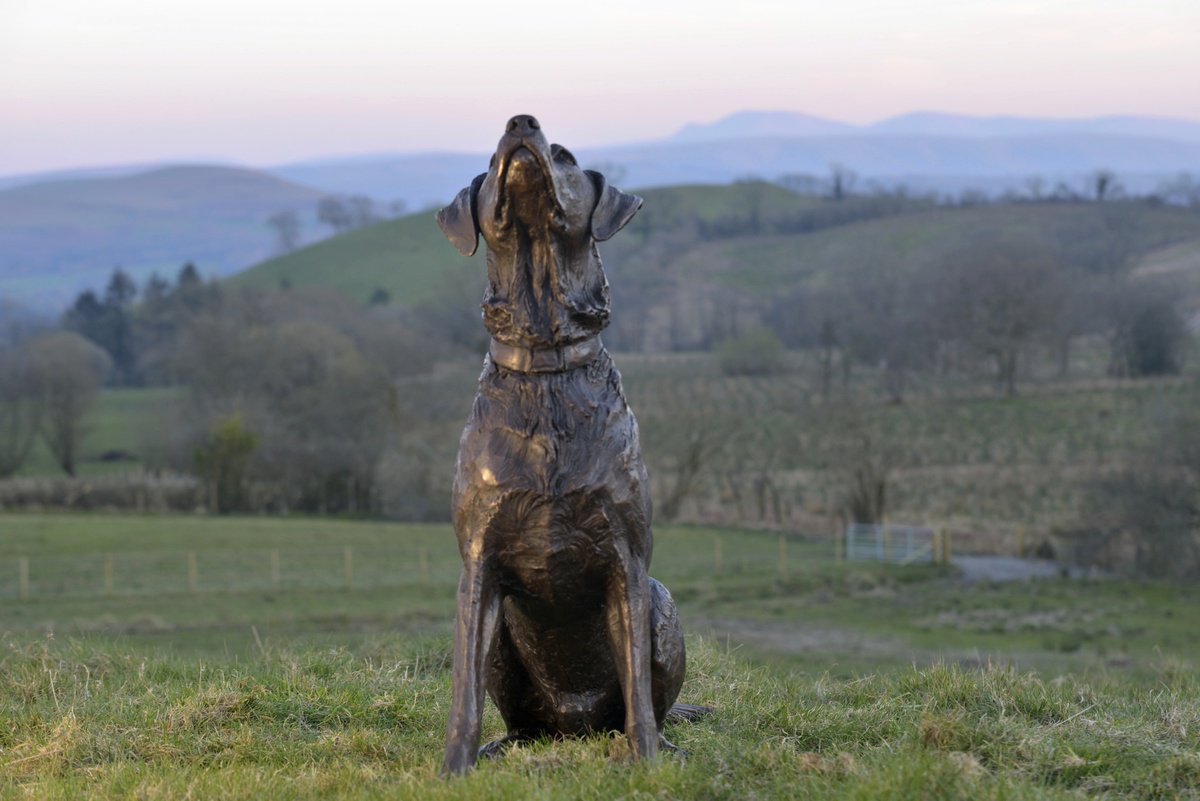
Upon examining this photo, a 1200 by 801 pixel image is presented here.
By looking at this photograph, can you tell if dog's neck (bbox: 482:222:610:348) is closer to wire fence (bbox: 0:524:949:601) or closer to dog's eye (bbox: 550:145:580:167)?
dog's eye (bbox: 550:145:580:167)

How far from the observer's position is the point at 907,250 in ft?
323

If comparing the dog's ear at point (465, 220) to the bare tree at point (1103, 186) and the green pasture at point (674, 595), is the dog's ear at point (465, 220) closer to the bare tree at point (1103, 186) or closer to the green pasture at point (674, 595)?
the green pasture at point (674, 595)

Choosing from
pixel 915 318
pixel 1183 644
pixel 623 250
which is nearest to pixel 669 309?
pixel 623 250

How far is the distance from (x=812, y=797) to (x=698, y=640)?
13.7 feet

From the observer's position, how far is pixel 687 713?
6609 mm

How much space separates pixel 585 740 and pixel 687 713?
0.97m

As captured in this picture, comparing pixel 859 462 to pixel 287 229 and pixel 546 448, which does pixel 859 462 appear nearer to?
pixel 546 448

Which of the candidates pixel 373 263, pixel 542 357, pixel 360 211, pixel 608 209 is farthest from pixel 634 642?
pixel 360 211

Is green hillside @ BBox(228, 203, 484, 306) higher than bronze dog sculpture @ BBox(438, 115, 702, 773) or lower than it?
higher

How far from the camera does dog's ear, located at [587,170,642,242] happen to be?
5.18m

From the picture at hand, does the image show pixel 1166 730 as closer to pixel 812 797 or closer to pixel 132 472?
pixel 812 797

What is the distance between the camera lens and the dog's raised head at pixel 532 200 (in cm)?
495

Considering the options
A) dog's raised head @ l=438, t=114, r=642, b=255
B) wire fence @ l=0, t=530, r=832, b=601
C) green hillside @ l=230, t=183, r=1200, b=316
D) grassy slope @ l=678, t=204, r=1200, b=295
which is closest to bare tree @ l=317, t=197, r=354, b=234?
green hillside @ l=230, t=183, r=1200, b=316

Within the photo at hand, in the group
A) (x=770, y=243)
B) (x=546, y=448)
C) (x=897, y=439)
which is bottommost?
(x=897, y=439)
